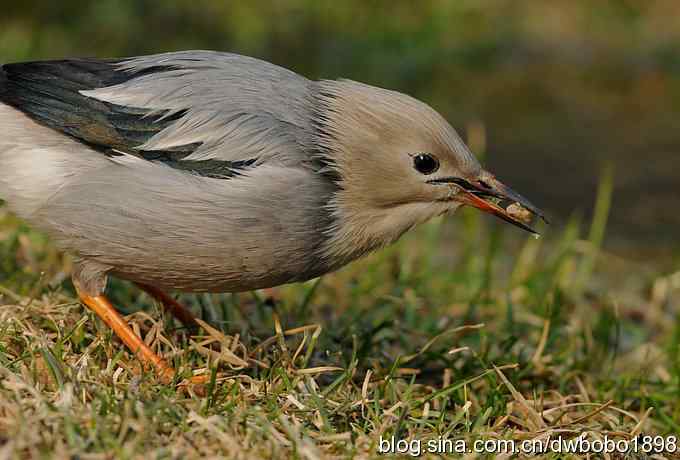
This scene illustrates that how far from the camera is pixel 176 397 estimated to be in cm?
355

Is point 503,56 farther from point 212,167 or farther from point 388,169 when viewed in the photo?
point 212,167

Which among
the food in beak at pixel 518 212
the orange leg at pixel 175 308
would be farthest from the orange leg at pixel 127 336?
the food in beak at pixel 518 212

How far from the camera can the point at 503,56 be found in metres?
10.0

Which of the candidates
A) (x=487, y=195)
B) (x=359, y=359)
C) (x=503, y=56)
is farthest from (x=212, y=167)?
(x=503, y=56)

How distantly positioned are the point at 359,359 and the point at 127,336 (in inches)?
40.6

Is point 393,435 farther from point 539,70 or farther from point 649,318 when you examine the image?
point 539,70

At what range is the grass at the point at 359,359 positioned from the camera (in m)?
3.28

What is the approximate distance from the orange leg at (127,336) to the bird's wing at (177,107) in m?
0.60

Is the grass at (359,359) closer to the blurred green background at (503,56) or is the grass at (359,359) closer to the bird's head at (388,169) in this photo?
the bird's head at (388,169)

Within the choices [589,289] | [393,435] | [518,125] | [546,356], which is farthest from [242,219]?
[518,125]

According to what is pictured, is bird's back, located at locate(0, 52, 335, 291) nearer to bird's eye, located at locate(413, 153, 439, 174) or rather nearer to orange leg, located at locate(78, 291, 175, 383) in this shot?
orange leg, located at locate(78, 291, 175, 383)

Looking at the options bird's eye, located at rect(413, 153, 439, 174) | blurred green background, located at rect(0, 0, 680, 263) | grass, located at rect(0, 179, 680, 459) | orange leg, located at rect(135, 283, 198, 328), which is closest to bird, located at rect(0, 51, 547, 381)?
bird's eye, located at rect(413, 153, 439, 174)

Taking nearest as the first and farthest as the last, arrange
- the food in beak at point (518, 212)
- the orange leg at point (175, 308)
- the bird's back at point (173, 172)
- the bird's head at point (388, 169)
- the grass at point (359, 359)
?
1. the grass at point (359, 359)
2. the bird's back at point (173, 172)
3. the bird's head at point (388, 169)
4. the food in beak at point (518, 212)
5. the orange leg at point (175, 308)

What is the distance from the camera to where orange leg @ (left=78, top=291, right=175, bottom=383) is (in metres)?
3.78
